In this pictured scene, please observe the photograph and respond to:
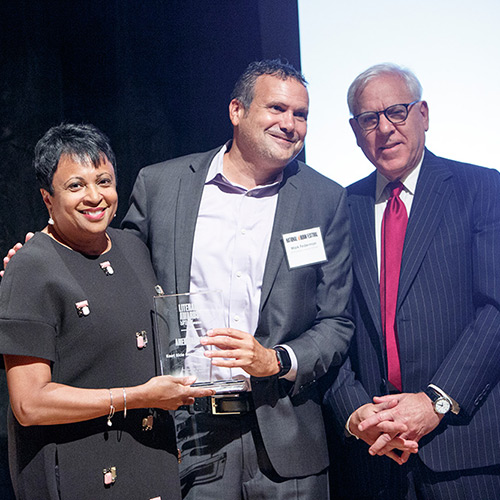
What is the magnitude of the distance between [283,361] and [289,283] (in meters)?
0.26

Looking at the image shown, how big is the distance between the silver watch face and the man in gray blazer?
0.34 meters

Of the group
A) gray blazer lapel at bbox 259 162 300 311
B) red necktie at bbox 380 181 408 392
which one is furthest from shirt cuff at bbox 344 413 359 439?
gray blazer lapel at bbox 259 162 300 311

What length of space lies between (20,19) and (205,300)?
Result: 81.3 inches

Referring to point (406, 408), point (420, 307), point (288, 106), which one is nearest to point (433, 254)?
point (420, 307)

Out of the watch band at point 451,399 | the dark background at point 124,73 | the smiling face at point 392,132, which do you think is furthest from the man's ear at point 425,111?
the watch band at point 451,399

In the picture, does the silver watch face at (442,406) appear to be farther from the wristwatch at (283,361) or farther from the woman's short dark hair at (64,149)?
the woman's short dark hair at (64,149)

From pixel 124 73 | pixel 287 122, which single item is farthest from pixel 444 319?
pixel 124 73

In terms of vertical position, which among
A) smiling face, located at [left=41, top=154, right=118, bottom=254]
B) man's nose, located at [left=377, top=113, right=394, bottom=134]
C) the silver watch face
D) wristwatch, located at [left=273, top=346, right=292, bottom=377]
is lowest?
the silver watch face

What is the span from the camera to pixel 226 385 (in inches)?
75.0

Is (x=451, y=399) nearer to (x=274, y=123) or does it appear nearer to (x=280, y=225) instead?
(x=280, y=225)

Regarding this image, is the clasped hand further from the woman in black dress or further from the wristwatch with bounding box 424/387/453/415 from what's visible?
the woman in black dress

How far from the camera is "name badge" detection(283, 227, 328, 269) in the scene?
215 centimetres

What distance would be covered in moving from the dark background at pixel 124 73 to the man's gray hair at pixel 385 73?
0.58m

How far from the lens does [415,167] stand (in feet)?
7.96
